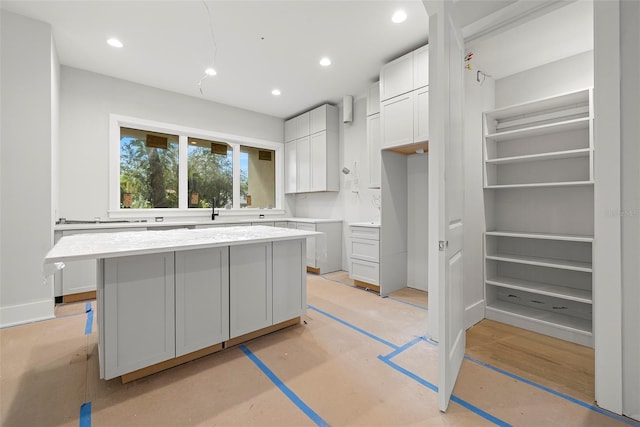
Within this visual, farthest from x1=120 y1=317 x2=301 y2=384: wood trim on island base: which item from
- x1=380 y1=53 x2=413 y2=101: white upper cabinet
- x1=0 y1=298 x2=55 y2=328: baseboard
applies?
x1=380 y1=53 x2=413 y2=101: white upper cabinet

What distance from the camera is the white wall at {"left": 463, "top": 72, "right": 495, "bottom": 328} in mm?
2652

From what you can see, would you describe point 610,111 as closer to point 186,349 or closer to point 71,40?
point 186,349

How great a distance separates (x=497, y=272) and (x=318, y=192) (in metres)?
3.26

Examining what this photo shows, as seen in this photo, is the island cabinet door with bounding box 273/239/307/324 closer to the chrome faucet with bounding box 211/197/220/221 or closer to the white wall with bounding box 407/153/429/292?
the white wall with bounding box 407/153/429/292

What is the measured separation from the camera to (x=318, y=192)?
18.0ft

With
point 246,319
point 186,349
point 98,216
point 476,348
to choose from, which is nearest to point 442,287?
point 476,348

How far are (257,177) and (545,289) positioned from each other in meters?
4.87

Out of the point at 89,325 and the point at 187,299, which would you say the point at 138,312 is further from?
the point at 89,325

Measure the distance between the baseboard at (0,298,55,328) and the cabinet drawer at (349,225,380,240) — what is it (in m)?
3.56

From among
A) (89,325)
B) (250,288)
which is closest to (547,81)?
(250,288)

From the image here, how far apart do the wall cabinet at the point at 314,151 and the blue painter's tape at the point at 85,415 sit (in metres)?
3.97

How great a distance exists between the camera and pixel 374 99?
4047mm

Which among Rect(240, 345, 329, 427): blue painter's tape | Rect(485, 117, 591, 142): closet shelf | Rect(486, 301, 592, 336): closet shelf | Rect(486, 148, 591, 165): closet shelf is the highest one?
A: Rect(485, 117, 591, 142): closet shelf

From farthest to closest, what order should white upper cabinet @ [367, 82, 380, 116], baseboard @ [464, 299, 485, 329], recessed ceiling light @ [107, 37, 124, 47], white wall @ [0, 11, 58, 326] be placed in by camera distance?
white upper cabinet @ [367, 82, 380, 116]
recessed ceiling light @ [107, 37, 124, 47]
white wall @ [0, 11, 58, 326]
baseboard @ [464, 299, 485, 329]
